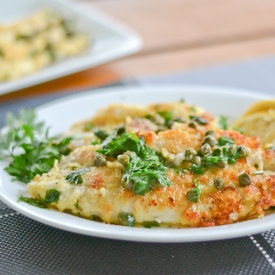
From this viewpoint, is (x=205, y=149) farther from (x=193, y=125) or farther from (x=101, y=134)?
(x=101, y=134)

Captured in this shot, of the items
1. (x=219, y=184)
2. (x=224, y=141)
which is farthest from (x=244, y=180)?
(x=224, y=141)

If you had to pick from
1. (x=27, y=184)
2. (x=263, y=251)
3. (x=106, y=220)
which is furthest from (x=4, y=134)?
(x=263, y=251)

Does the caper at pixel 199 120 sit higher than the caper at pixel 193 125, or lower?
lower

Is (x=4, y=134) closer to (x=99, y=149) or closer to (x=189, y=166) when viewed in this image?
(x=99, y=149)

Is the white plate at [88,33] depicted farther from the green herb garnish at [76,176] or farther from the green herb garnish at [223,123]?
the green herb garnish at [76,176]

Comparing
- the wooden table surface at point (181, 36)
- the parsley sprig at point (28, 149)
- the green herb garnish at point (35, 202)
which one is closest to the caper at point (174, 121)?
the parsley sprig at point (28, 149)

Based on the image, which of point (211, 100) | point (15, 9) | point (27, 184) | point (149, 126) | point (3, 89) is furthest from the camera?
point (15, 9)
